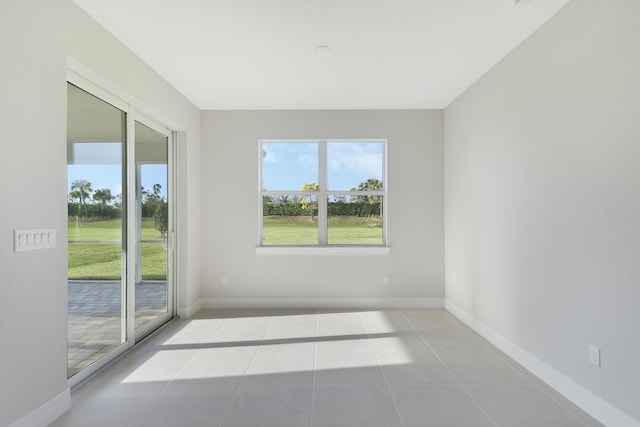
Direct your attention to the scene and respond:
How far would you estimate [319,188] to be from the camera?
450 cm

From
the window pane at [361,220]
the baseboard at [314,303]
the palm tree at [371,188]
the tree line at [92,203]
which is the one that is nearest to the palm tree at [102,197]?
the tree line at [92,203]

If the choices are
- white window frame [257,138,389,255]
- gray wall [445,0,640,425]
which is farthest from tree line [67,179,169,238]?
gray wall [445,0,640,425]

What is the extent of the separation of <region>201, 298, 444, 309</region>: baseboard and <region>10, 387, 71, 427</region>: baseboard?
2.24 m

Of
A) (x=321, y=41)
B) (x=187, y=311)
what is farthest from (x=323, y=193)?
(x=187, y=311)

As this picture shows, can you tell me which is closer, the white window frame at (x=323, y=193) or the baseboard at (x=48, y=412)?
the baseboard at (x=48, y=412)

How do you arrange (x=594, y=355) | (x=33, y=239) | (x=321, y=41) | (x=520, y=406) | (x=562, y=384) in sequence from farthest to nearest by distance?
(x=321, y=41) < (x=562, y=384) < (x=520, y=406) < (x=594, y=355) < (x=33, y=239)

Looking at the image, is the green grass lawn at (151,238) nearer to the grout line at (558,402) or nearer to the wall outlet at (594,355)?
the grout line at (558,402)

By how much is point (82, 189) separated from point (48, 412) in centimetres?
146

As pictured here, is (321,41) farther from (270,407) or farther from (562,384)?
(562,384)

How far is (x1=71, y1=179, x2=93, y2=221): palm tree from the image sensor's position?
93.2 inches

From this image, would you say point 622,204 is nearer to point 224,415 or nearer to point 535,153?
point 535,153

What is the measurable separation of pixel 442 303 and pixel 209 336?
117 inches

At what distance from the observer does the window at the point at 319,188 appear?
449cm

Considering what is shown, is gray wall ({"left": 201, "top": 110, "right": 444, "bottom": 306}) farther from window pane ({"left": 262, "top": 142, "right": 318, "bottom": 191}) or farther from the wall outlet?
the wall outlet
